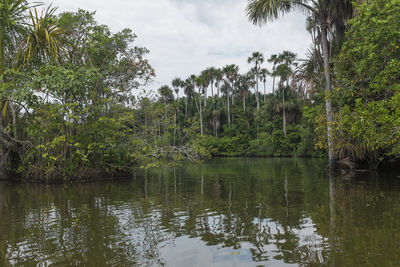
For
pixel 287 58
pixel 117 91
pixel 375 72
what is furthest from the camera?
pixel 287 58

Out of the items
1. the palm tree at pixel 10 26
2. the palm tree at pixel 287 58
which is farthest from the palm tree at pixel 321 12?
the palm tree at pixel 287 58

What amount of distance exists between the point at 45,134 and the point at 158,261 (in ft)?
41.4

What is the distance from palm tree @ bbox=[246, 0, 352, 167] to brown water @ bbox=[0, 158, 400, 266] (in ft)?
28.7

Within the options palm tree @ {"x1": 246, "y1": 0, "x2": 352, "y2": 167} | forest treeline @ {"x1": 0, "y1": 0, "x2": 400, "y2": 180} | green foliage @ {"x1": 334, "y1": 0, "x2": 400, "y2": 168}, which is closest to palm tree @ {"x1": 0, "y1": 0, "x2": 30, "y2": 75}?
forest treeline @ {"x1": 0, "y1": 0, "x2": 400, "y2": 180}

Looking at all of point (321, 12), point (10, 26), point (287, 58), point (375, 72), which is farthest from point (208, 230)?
point (287, 58)

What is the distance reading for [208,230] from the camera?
587 centimetres

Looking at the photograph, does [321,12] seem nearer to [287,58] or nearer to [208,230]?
[208,230]

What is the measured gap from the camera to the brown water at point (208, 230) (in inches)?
172

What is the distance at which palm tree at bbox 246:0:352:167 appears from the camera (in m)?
16.6

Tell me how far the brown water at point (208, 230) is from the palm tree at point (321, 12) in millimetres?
8748

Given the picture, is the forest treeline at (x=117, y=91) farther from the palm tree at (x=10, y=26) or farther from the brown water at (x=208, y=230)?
the brown water at (x=208, y=230)

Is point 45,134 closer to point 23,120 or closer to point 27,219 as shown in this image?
point 23,120

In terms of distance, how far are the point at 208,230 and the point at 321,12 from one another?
52.8ft

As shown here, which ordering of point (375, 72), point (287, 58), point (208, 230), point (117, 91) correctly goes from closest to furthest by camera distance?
point (208, 230) < point (375, 72) < point (117, 91) < point (287, 58)
